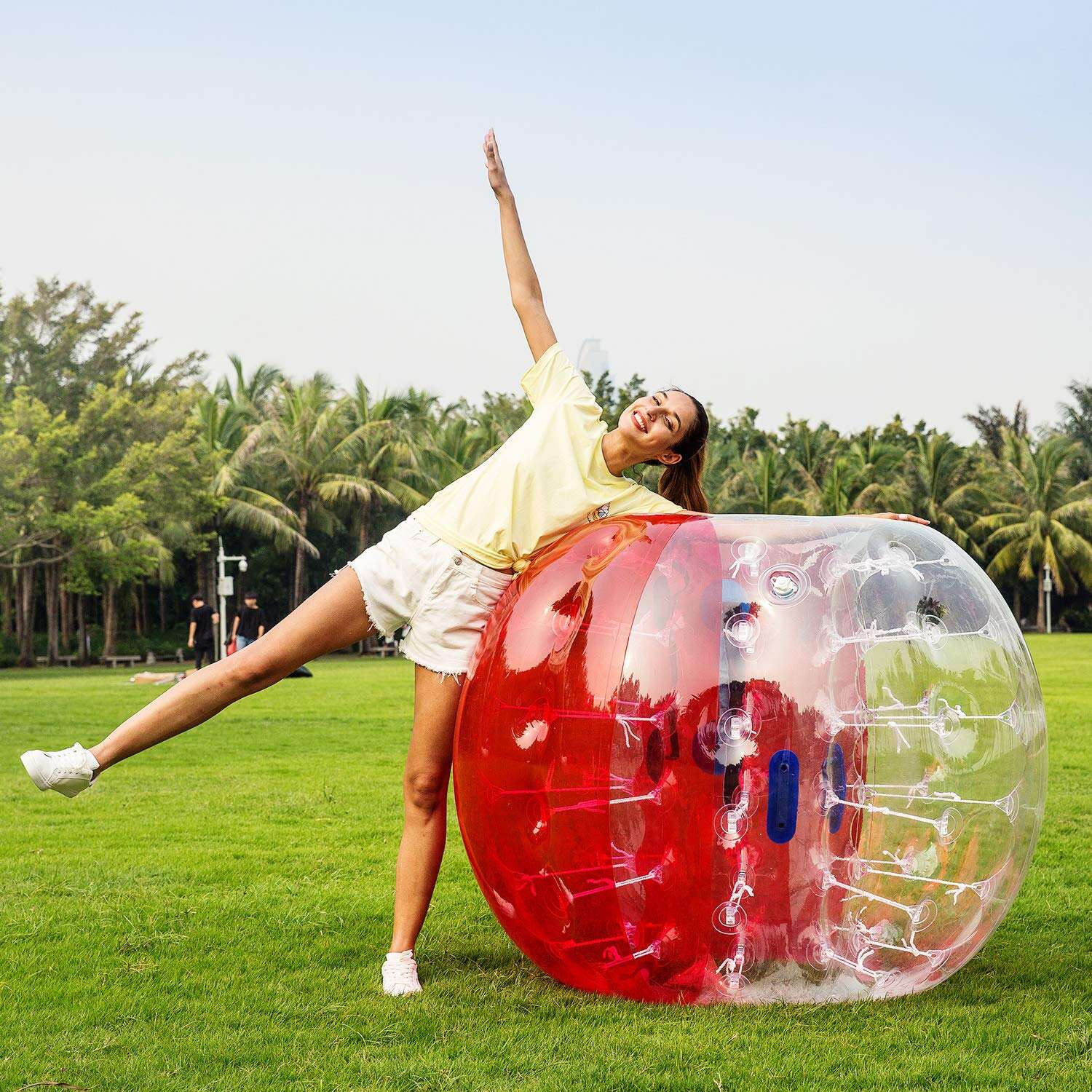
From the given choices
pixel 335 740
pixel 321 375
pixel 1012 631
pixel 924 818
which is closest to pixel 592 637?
pixel 924 818

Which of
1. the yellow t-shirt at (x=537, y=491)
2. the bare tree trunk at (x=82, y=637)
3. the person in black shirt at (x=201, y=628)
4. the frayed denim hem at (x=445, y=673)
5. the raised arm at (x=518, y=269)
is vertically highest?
the raised arm at (x=518, y=269)

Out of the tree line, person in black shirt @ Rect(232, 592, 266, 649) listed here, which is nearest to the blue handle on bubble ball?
person in black shirt @ Rect(232, 592, 266, 649)

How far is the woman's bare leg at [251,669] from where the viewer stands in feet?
14.4

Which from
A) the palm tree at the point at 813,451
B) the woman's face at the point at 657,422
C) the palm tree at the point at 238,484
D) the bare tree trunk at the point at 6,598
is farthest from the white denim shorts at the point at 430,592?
the palm tree at the point at 813,451

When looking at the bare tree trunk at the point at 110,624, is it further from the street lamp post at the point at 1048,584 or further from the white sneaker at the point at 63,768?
the white sneaker at the point at 63,768

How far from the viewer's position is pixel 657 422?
4586 millimetres

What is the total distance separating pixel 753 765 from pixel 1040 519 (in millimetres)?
51066

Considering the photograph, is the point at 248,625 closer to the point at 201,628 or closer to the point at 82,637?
the point at 201,628

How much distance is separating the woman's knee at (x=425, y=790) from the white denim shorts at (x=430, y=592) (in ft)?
1.20

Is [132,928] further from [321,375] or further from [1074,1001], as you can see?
[321,375]

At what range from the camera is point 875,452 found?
51594 mm

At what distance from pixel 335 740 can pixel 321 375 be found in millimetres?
35546

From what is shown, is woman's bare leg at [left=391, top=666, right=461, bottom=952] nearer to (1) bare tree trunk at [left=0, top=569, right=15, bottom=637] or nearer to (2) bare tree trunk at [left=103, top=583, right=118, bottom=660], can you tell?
(2) bare tree trunk at [left=103, top=583, right=118, bottom=660]

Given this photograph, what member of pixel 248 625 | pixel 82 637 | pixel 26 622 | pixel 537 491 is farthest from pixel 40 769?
pixel 82 637
